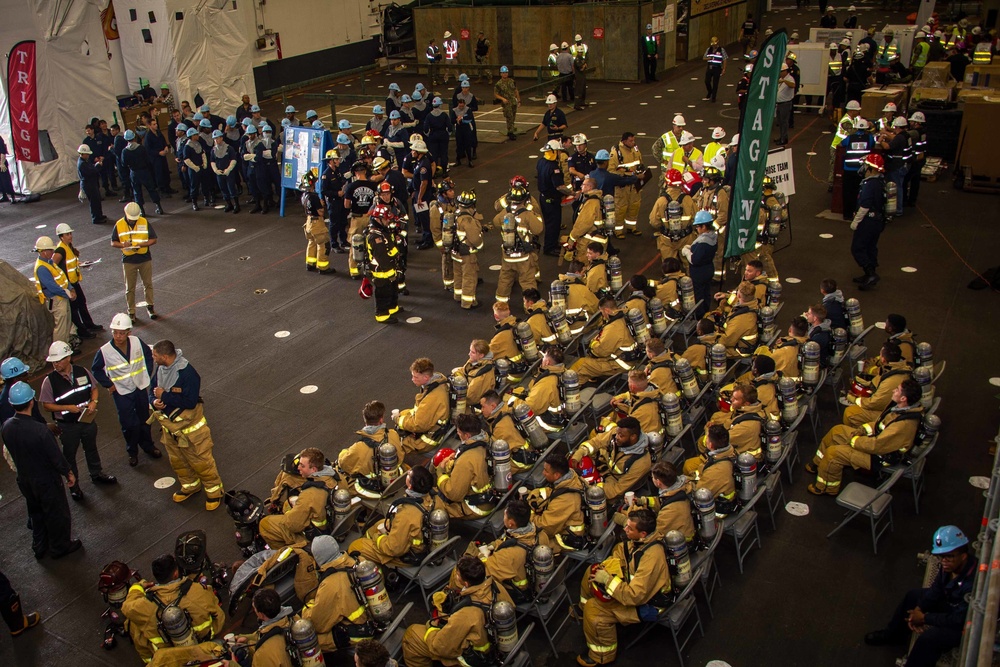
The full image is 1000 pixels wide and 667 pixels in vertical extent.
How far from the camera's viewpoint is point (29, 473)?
7.65 meters

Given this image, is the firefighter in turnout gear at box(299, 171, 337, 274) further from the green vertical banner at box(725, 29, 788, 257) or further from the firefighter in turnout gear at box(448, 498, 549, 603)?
the firefighter in turnout gear at box(448, 498, 549, 603)

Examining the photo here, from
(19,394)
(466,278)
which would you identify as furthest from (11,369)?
(466,278)

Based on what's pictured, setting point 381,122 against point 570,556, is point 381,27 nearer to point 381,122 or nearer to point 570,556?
point 381,122

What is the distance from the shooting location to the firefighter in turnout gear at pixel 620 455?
746cm

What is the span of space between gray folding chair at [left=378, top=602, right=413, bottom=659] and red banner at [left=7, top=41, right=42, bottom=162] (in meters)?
17.5

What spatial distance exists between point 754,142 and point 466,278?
196 inches

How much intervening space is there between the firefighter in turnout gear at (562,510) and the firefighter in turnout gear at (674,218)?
627 centimetres

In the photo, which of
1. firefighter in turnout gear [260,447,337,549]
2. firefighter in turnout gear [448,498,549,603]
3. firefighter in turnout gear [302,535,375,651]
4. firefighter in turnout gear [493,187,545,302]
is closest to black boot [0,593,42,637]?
firefighter in turnout gear [260,447,337,549]

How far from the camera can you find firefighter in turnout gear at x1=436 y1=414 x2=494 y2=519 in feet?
23.9

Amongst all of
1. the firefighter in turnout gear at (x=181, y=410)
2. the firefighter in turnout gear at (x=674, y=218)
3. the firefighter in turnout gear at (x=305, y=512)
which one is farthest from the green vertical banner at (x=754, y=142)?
the firefighter in turnout gear at (x=181, y=410)

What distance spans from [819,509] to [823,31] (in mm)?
19356

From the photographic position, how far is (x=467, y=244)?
11938mm

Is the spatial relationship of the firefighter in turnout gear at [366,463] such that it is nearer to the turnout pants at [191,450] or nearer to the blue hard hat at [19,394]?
the turnout pants at [191,450]

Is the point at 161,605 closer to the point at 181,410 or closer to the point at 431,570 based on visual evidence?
the point at 431,570
